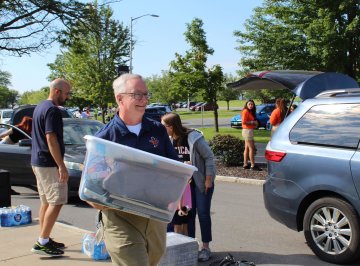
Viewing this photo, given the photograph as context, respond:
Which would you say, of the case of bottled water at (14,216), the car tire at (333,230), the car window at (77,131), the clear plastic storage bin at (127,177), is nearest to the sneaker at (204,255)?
the car tire at (333,230)

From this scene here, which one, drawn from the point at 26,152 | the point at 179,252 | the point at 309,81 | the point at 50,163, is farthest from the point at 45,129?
the point at 26,152

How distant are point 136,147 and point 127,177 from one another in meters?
0.44

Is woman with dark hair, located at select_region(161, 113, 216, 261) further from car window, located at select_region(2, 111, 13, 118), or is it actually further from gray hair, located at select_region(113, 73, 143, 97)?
car window, located at select_region(2, 111, 13, 118)

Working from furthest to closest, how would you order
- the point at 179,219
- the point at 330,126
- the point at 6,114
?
the point at 6,114, the point at 330,126, the point at 179,219

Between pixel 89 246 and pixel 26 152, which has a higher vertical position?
pixel 26 152

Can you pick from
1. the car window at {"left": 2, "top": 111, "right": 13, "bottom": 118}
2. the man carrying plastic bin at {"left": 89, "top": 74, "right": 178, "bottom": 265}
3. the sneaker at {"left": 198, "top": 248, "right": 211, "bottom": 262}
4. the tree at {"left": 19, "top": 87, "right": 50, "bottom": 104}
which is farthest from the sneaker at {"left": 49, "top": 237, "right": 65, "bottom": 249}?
the tree at {"left": 19, "top": 87, "right": 50, "bottom": 104}

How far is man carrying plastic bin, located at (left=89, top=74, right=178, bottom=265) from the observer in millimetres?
2941

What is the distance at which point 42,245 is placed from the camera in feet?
16.8

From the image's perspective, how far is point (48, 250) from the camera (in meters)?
5.09

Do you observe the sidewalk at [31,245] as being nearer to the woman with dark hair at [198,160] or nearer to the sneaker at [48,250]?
the sneaker at [48,250]

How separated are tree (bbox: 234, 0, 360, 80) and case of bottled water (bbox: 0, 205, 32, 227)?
14.1m

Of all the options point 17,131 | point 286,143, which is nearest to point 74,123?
point 17,131

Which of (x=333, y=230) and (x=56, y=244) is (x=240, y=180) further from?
(x=56, y=244)

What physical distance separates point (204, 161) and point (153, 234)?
7.00 ft
